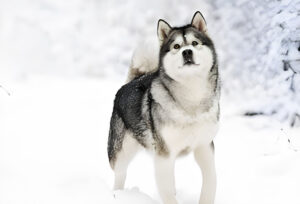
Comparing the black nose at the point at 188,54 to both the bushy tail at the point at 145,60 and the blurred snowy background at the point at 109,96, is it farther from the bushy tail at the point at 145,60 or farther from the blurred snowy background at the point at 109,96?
the blurred snowy background at the point at 109,96

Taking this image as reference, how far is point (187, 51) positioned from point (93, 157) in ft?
7.10

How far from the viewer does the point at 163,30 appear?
314 centimetres

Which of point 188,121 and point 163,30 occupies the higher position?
point 163,30

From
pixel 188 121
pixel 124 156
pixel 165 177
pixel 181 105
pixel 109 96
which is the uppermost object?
pixel 109 96

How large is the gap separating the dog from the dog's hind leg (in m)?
0.15

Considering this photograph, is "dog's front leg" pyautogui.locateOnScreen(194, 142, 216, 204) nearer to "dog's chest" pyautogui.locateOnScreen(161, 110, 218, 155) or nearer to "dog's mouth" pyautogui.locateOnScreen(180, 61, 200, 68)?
"dog's chest" pyautogui.locateOnScreen(161, 110, 218, 155)

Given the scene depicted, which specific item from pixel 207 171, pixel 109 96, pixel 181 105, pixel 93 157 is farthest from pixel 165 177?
pixel 109 96

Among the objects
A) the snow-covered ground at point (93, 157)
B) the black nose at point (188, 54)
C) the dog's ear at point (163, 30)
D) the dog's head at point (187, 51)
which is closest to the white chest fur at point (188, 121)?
the dog's head at point (187, 51)

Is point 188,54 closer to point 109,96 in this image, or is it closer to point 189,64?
point 189,64

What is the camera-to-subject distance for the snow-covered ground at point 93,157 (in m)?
3.58

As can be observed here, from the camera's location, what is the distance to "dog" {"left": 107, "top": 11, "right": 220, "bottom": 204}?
2918mm

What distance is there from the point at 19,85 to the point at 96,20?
1.85m

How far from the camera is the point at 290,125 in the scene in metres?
4.86

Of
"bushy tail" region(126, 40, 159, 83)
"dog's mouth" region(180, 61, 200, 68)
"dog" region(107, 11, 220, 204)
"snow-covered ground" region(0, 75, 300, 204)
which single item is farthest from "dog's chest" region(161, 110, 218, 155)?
"bushy tail" region(126, 40, 159, 83)
